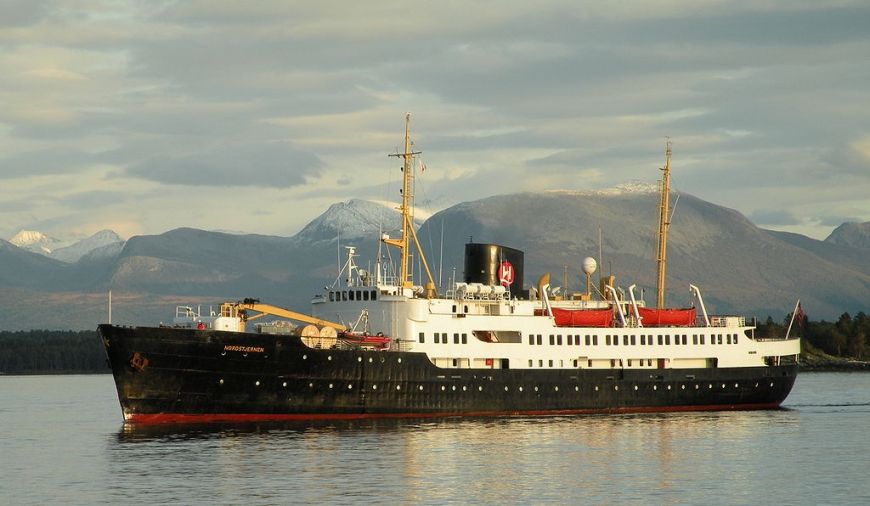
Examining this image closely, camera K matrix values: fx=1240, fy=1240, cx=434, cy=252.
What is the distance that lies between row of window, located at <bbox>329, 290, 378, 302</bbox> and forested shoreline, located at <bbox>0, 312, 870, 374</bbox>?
10695 centimetres

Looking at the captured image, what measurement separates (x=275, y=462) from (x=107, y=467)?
6233mm

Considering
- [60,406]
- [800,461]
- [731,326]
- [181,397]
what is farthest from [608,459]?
[60,406]

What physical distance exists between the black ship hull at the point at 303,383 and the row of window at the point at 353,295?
448 cm

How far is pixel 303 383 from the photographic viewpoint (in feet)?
183

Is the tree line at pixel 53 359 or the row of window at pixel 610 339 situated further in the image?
the tree line at pixel 53 359

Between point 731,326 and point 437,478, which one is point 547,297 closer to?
point 731,326

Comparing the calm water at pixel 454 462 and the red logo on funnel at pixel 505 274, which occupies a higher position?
the red logo on funnel at pixel 505 274

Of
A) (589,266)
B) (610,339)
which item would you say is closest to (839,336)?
(589,266)

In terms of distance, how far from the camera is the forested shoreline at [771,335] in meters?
162

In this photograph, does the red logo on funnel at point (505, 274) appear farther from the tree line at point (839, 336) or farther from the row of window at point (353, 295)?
the tree line at point (839, 336)

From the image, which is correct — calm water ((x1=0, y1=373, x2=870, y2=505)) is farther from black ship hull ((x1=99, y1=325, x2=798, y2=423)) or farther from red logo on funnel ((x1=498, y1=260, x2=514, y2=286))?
red logo on funnel ((x1=498, y1=260, x2=514, y2=286))

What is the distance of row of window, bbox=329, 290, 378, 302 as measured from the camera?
202ft

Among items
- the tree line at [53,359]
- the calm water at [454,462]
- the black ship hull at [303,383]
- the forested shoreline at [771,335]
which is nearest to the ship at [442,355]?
the black ship hull at [303,383]

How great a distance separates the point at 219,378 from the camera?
5469 centimetres
